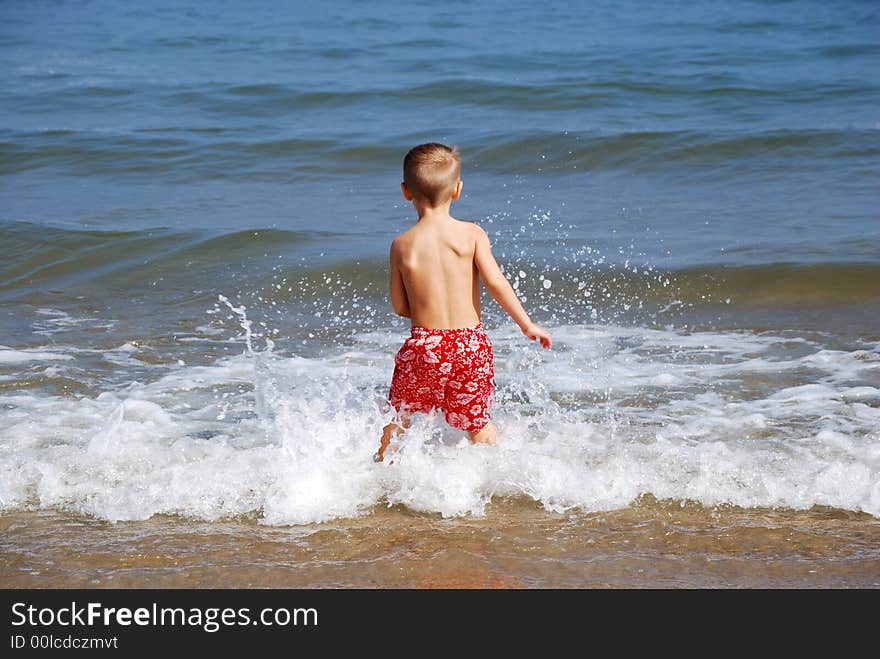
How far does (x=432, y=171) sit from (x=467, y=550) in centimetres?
133

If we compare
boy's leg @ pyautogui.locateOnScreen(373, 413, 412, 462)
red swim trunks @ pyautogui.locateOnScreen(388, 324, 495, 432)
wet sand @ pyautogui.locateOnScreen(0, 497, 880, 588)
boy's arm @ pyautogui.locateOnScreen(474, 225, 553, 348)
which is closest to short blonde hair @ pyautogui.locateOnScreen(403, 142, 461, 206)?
boy's arm @ pyautogui.locateOnScreen(474, 225, 553, 348)

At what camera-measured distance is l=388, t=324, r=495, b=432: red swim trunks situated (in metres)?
3.93

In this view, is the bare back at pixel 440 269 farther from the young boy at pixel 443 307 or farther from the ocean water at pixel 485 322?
the ocean water at pixel 485 322

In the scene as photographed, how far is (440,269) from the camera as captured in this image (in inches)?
152

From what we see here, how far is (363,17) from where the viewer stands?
23.4m

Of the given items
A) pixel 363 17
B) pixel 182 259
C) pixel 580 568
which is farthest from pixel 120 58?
pixel 580 568

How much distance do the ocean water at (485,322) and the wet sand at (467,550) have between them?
0.01 meters

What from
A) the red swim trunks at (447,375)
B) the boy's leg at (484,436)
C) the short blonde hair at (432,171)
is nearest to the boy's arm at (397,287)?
the red swim trunks at (447,375)

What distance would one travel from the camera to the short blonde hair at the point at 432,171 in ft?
12.2

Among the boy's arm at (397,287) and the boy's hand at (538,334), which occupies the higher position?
the boy's arm at (397,287)

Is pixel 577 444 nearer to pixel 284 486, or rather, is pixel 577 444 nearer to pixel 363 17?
pixel 284 486

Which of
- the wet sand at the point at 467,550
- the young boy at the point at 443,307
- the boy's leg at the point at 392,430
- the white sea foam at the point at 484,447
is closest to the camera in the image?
the wet sand at the point at 467,550

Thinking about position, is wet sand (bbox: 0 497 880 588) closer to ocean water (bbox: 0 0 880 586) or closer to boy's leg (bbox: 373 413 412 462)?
ocean water (bbox: 0 0 880 586)

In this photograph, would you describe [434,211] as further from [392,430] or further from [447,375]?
[392,430]
